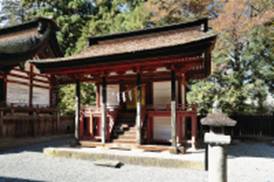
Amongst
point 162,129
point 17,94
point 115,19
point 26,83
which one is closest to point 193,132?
point 162,129

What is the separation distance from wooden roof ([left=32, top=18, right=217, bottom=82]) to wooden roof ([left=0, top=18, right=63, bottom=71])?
10.8ft

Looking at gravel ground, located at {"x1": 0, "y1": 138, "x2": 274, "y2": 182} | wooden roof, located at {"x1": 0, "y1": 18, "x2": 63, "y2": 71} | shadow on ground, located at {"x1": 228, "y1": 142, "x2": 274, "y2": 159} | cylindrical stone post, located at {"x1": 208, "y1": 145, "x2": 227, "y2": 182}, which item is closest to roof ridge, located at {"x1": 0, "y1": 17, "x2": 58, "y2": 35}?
wooden roof, located at {"x1": 0, "y1": 18, "x2": 63, "y2": 71}

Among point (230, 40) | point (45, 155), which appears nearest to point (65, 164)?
point (45, 155)

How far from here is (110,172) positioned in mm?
6773

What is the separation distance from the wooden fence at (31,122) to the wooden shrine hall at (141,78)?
2.44 meters

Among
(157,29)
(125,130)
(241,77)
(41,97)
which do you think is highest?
(157,29)

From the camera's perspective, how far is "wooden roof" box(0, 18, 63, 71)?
558 inches

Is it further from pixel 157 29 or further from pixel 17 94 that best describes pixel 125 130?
pixel 17 94

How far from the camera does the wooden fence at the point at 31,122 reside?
1170 centimetres

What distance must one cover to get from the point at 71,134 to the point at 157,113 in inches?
341

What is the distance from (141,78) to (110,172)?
4430 millimetres

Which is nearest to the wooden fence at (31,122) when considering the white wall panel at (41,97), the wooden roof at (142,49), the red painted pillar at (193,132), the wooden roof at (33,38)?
the white wall panel at (41,97)

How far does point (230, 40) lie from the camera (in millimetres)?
15344

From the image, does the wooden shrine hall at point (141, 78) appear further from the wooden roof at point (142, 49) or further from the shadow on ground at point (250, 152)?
the shadow on ground at point (250, 152)
